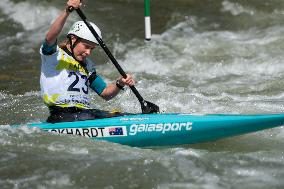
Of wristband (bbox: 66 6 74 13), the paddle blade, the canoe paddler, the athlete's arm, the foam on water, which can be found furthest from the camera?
the foam on water

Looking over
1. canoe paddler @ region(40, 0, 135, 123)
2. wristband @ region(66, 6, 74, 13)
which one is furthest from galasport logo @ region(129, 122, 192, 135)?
wristband @ region(66, 6, 74, 13)

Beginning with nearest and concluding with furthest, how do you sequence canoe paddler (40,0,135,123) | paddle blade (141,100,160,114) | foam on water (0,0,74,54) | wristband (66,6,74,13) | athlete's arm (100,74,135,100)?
wristband (66,6,74,13)
canoe paddler (40,0,135,123)
athlete's arm (100,74,135,100)
paddle blade (141,100,160,114)
foam on water (0,0,74,54)

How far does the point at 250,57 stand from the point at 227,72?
25.0 inches

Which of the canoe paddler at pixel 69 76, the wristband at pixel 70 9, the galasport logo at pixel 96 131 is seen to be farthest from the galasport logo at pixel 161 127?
the wristband at pixel 70 9

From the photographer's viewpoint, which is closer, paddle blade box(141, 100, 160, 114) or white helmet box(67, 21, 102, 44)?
white helmet box(67, 21, 102, 44)

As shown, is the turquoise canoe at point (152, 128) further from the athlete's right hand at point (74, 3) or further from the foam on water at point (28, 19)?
the foam on water at point (28, 19)

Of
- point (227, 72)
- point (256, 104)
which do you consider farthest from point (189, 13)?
point (256, 104)

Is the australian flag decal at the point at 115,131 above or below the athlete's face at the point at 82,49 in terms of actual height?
below

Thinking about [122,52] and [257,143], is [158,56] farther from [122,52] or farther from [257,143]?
[257,143]

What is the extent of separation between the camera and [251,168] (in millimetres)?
5539

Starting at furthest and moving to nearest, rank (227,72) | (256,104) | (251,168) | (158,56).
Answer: (158,56) → (227,72) → (256,104) → (251,168)

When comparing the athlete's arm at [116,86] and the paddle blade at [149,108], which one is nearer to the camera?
the athlete's arm at [116,86]

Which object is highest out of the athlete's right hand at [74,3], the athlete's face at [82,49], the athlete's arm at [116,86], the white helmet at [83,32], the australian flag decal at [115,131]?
the athlete's right hand at [74,3]

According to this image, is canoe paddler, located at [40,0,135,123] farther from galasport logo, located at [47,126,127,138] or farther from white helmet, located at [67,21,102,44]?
galasport logo, located at [47,126,127,138]
